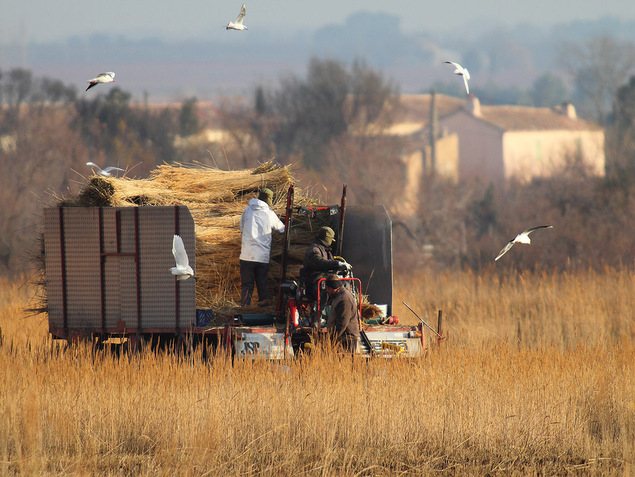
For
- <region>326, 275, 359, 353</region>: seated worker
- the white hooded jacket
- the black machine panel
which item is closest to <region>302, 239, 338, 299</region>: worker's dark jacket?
<region>326, 275, 359, 353</region>: seated worker

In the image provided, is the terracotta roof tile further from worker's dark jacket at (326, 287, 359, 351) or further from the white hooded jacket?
worker's dark jacket at (326, 287, 359, 351)

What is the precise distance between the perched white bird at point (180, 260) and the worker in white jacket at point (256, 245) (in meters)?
1.37

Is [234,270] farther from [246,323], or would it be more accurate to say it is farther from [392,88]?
[392,88]

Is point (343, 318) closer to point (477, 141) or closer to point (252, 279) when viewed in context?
point (252, 279)

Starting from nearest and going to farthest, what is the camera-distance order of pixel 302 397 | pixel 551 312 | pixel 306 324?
1. pixel 302 397
2. pixel 306 324
3. pixel 551 312

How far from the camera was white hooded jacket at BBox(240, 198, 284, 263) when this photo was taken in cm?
988

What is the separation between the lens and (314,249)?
9.45m

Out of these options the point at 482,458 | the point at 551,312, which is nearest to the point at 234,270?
the point at 482,458

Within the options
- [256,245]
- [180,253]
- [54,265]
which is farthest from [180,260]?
[54,265]

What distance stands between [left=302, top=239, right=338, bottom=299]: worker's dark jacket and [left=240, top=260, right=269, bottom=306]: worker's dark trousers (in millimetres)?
674

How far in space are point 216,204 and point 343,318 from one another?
2.81 meters

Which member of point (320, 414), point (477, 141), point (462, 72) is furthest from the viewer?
point (477, 141)

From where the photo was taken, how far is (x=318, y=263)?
9.34 meters

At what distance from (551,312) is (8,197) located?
57.1 ft
